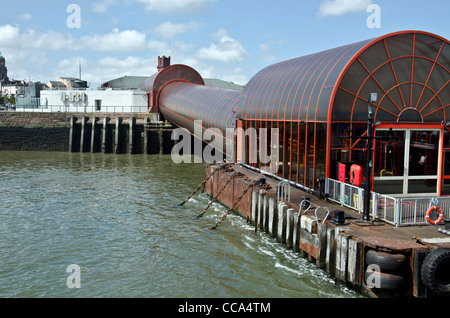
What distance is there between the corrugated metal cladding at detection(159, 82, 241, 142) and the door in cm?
1441

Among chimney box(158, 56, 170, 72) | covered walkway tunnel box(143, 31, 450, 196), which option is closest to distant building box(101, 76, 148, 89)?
chimney box(158, 56, 170, 72)

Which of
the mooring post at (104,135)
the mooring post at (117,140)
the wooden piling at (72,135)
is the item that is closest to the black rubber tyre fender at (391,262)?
the mooring post at (117,140)

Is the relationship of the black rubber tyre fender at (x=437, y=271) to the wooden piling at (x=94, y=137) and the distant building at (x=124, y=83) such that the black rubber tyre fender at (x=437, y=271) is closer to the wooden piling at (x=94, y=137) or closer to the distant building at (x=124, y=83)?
the wooden piling at (x=94, y=137)

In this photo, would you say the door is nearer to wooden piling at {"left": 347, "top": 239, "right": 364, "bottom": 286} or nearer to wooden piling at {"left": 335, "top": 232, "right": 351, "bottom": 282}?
wooden piling at {"left": 335, "top": 232, "right": 351, "bottom": 282}

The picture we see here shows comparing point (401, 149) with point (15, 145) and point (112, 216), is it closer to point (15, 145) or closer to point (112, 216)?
point (112, 216)

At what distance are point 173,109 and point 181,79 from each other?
55.3ft

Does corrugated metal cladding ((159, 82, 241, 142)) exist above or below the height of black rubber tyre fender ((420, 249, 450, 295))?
above

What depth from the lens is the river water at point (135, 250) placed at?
15.6 meters

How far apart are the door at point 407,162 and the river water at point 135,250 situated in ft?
17.3

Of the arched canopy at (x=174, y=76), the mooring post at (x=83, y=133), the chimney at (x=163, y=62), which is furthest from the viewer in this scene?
the chimney at (x=163, y=62)

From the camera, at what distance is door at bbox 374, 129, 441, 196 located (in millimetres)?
19750

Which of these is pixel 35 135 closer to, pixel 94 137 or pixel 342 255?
pixel 94 137

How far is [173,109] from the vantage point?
5334 cm
